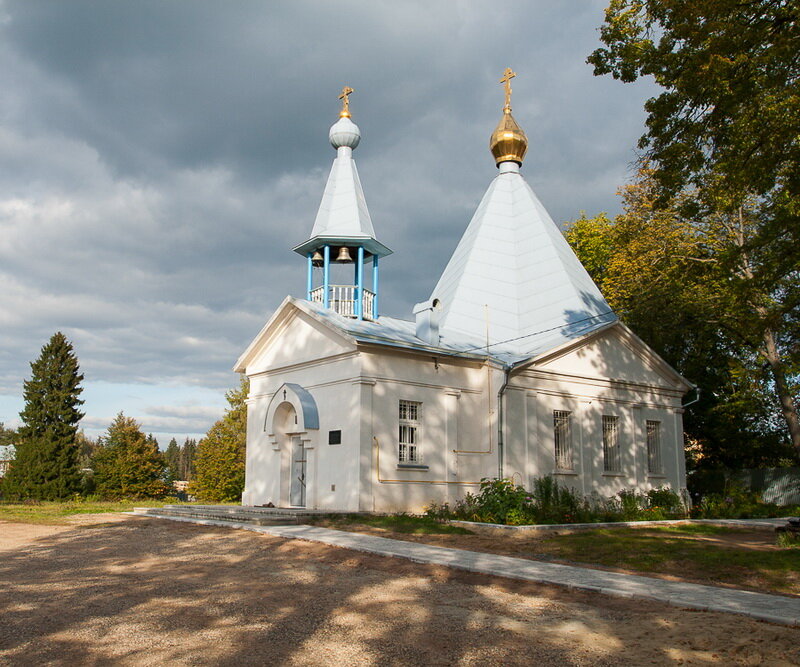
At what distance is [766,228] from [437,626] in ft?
30.3

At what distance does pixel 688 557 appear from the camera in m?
10.9

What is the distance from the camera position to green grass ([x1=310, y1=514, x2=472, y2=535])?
15.0m

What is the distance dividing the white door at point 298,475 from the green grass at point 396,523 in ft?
10.3

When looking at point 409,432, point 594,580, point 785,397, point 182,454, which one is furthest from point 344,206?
point 182,454

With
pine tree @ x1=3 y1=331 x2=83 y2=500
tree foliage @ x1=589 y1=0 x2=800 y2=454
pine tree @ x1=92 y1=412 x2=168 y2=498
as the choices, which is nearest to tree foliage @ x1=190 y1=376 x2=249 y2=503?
pine tree @ x1=92 y1=412 x2=168 y2=498

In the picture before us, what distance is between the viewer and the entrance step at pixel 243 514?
649 inches

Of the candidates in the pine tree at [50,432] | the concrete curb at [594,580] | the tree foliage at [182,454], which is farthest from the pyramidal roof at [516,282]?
the tree foliage at [182,454]

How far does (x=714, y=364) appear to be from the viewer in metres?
28.5

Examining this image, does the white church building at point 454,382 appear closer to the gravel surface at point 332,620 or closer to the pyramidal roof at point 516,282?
the pyramidal roof at point 516,282

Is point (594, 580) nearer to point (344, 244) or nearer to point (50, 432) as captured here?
point (344, 244)

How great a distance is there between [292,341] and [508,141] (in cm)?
1269

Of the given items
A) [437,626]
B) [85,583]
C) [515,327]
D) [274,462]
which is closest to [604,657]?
[437,626]

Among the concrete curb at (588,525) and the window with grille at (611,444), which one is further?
the window with grille at (611,444)

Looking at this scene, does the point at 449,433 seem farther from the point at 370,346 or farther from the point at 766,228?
the point at 766,228
